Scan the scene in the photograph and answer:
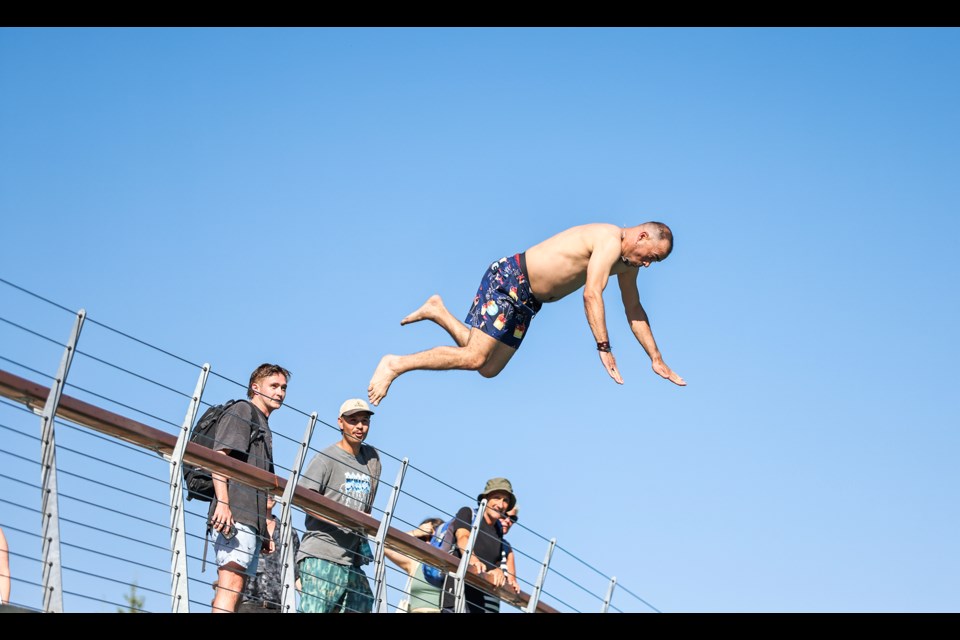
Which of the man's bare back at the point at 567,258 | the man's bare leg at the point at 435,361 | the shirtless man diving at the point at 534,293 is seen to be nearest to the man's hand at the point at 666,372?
the shirtless man diving at the point at 534,293

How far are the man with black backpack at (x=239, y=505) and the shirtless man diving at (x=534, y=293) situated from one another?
76.9 inches

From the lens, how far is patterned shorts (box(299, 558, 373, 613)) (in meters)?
7.13

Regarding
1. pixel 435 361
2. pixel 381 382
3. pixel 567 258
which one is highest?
pixel 567 258

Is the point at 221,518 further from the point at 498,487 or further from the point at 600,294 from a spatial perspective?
the point at 600,294

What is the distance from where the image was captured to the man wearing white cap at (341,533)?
7.19 m

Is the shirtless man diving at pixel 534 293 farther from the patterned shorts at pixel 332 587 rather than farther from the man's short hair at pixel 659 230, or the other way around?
the patterned shorts at pixel 332 587

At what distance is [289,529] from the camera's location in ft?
21.9

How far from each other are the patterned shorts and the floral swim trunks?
2641mm

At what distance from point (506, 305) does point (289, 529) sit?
324 centimetres

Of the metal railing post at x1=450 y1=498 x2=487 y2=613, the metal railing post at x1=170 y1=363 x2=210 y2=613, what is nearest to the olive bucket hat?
the metal railing post at x1=450 y1=498 x2=487 y2=613

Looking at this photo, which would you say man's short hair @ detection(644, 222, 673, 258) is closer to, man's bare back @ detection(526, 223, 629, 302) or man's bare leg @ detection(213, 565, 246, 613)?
man's bare back @ detection(526, 223, 629, 302)

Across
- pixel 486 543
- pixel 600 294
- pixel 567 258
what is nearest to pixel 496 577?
pixel 486 543
